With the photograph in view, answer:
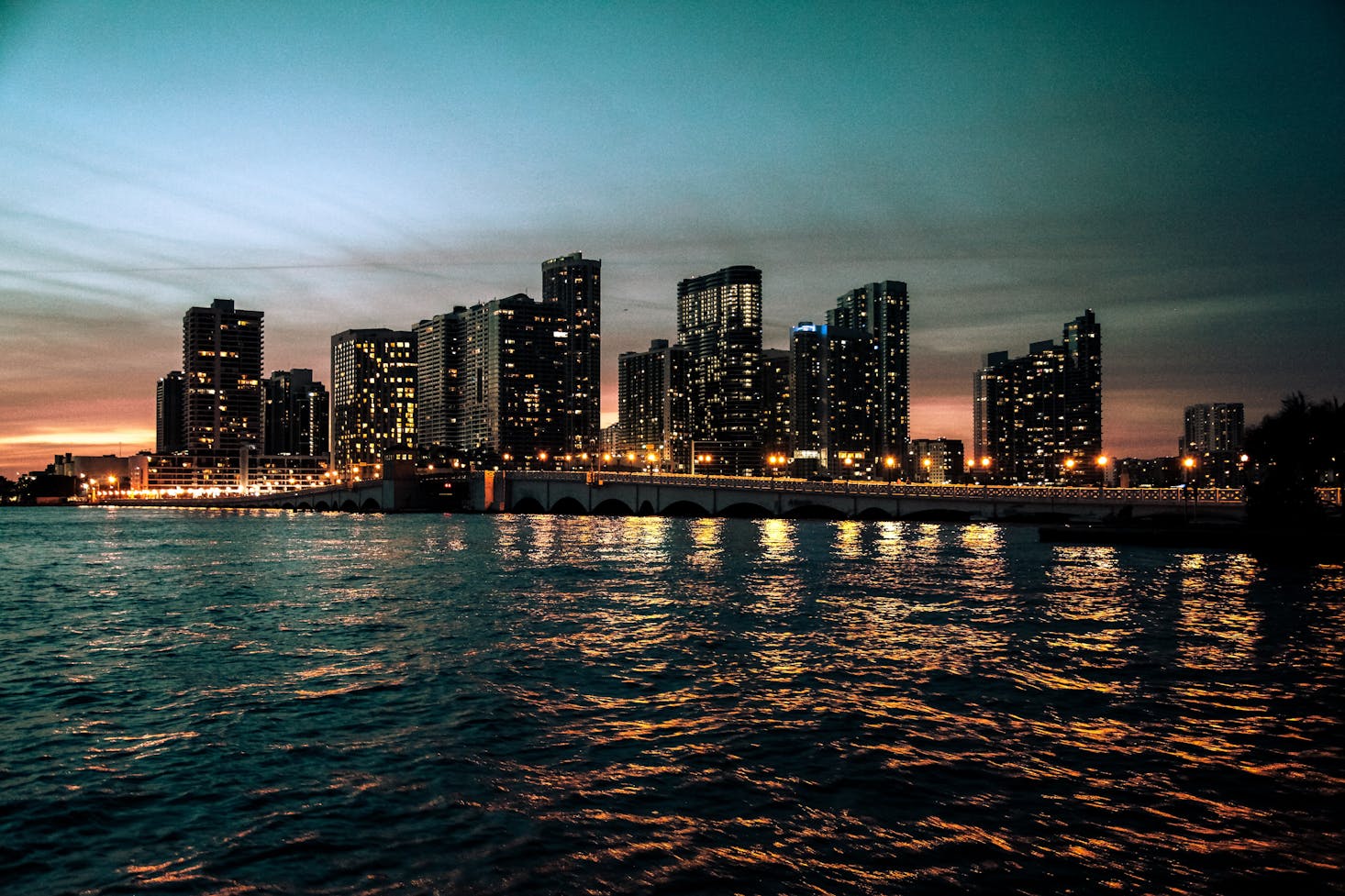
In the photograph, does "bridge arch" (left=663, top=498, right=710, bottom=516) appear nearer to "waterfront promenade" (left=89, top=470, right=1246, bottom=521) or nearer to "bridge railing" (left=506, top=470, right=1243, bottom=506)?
"waterfront promenade" (left=89, top=470, right=1246, bottom=521)

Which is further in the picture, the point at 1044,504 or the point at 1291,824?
the point at 1044,504

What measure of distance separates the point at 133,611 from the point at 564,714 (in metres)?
34.7

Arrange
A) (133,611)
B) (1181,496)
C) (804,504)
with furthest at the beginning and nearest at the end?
(804,504) < (1181,496) < (133,611)

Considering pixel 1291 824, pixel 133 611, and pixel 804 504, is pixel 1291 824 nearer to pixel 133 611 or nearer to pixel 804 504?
pixel 133 611

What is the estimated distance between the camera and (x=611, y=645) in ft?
112

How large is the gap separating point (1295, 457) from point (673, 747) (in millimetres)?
93128

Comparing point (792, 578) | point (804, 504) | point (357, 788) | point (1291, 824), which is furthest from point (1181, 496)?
point (357, 788)

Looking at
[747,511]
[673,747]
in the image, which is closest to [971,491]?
[747,511]

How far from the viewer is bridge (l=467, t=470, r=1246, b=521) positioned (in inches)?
4592

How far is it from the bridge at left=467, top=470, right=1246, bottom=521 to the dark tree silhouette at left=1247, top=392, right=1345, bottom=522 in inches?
573

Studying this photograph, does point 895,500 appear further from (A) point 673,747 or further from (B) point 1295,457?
(A) point 673,747

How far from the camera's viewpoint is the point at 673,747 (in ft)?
65.9

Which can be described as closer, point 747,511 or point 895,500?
point 895,500

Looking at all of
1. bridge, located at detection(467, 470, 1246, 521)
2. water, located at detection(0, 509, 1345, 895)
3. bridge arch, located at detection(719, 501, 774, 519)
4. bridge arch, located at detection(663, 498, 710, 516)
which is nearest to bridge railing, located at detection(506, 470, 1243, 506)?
bridge, located at detection(467, 470, 1246, 521)
